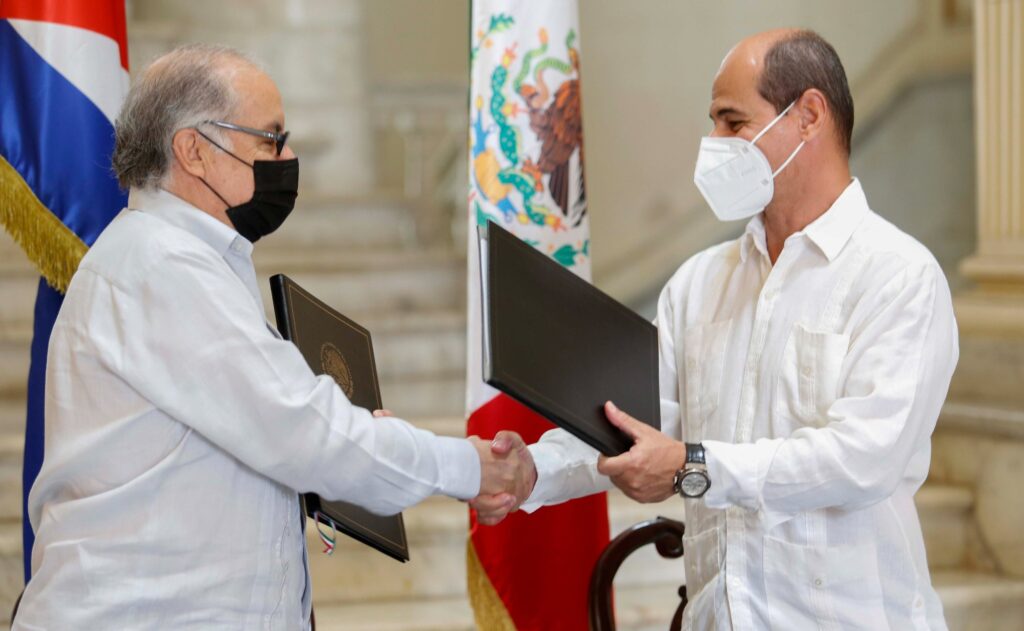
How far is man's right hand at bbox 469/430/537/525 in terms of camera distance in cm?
216

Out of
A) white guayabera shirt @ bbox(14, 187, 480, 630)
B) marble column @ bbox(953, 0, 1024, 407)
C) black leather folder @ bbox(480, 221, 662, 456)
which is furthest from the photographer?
marble column @ bbox(953, 0, 1024, 407)

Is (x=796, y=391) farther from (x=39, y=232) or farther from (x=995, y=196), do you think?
(x=995, y=196)

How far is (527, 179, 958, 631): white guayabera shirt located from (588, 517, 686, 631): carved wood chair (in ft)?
0.69

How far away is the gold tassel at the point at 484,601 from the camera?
3109 millimetres

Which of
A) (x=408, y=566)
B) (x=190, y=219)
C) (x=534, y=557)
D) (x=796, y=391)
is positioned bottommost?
(x=408, y=566)

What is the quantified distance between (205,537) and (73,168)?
138 centimetres

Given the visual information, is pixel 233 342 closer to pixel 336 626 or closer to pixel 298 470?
pixel 298 470

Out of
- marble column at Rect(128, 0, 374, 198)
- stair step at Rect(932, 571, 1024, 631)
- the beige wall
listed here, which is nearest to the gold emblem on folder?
stair step at Rect(932, 571, 1024, 631)

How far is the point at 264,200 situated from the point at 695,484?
83 cm

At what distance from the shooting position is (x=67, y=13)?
2908 mm

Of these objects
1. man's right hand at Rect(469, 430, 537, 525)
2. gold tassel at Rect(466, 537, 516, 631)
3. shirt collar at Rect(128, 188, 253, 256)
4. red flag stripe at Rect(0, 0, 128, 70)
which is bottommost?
gold tassel at Rect(466, 537, 516, 631)

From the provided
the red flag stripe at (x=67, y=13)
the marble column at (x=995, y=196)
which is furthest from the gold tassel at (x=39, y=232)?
the marble column at (x=995, y=196)

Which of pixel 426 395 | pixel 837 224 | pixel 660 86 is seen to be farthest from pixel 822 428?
pixel 660 86

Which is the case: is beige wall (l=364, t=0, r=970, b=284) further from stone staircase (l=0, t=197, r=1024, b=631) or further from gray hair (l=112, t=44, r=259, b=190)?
gray hair (l=112, t=44, r=259, b=190)
